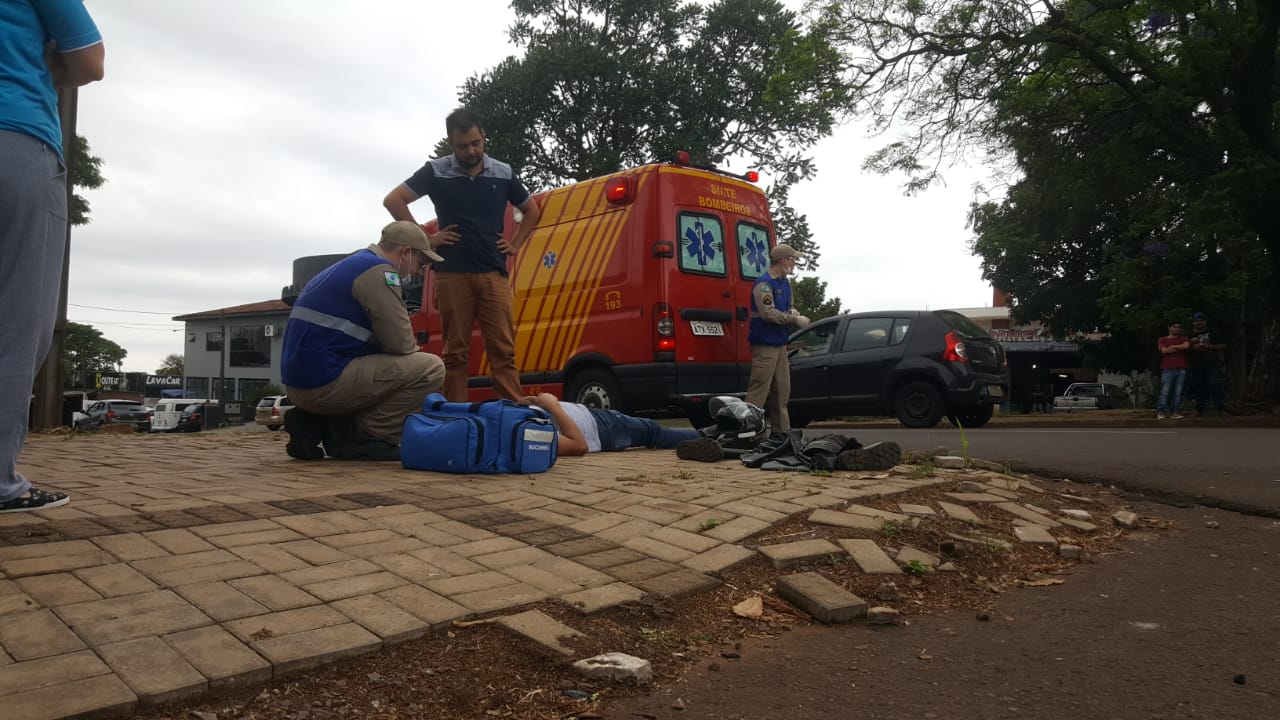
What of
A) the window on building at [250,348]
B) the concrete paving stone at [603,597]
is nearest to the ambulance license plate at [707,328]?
the concrete paving stone at [603,597]

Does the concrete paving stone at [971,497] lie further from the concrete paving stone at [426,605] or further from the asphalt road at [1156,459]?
the concrete paving stone at [426,605]

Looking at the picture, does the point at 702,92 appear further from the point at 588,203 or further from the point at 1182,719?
the point at 1182,719

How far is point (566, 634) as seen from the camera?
227 centimetres

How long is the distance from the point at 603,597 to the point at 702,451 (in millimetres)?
2929

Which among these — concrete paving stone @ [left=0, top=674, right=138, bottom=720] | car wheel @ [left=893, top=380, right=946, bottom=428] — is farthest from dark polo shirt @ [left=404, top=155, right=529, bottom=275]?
car wheel @ [left=893, top=380, right=946, bottom=428]

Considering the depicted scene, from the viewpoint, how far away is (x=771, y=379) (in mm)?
6648

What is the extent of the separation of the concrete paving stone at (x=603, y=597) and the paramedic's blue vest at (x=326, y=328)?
280 centimetres

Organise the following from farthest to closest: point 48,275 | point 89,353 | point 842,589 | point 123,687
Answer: point 89,353 → point 48,275 → point 842,589 → point 123,687

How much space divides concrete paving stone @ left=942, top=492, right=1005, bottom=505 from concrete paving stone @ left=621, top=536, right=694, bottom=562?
161 centimetres

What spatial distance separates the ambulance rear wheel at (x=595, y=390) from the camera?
7.39 metres

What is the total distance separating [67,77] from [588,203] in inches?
197

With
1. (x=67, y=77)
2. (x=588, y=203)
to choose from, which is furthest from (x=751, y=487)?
(x=588, y=203)

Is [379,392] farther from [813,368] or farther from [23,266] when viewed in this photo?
[813,368]

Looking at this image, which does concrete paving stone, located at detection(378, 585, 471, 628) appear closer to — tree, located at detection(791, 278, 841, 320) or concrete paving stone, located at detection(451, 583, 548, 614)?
concrete paving stone, located at detection(451, 583, 548, 614)
